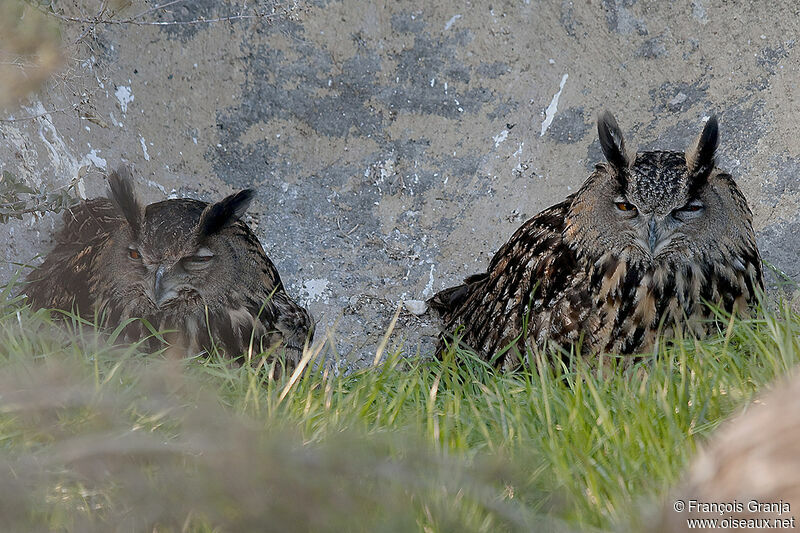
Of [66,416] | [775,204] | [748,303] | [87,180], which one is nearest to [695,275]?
[748,303]

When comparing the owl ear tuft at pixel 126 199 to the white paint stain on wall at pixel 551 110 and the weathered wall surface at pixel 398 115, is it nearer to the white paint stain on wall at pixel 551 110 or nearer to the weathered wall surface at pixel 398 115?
the weathered wall surface at pixel 398 115

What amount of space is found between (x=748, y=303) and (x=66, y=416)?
2385mm

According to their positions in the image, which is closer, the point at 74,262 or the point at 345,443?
the point at 345,443

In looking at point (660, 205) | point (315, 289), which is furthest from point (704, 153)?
point (315, 289)

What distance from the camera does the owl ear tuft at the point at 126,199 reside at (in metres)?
3.02

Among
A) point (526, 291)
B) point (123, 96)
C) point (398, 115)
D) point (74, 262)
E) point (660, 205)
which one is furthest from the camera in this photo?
point (398, 115)

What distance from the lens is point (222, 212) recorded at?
308 centimetres

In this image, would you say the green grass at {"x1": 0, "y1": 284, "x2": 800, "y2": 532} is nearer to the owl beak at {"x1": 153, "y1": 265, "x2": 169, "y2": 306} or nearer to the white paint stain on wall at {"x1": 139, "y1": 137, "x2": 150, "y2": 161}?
the owl beak at {"x1": 153, "y1": 265, "x2": 169, "y2": 306}

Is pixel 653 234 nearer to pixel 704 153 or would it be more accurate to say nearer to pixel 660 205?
pixel 660 205

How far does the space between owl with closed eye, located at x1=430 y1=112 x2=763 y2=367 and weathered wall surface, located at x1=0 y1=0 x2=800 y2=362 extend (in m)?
1.68

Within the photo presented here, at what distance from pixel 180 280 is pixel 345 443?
1913 mm

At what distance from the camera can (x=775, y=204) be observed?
177 inches

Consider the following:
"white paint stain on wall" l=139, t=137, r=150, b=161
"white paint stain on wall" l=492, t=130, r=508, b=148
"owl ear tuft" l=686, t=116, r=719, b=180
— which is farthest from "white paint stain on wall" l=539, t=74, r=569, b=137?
"white paint stain on wall" l=139, t=137, r=150, b=161

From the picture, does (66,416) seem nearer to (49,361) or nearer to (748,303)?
(49,361)
